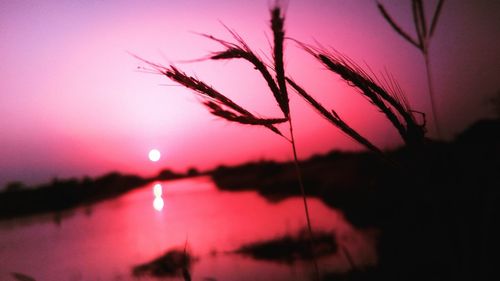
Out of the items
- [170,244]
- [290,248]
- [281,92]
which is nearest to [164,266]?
[170,244]

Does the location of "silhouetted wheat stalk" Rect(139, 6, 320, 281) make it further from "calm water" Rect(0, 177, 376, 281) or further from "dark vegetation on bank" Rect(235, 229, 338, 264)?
"dark vegetation on bank" Rect(235, 229, 338, 264)

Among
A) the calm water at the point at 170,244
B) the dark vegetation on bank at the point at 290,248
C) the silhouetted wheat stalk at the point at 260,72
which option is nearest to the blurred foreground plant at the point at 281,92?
the silhouetted wheat stalk at the point at 260,72

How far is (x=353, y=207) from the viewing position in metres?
12.6

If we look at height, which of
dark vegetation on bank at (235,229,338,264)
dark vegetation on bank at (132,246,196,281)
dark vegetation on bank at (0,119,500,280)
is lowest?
dark vegetation on bank at (235,229,338,264)

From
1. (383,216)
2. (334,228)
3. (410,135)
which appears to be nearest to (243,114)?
(410,135)

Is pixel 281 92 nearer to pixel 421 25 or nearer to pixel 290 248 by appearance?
pixel 421 25

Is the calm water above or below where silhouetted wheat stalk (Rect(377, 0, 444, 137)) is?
below

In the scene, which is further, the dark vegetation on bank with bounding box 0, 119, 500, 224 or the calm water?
the calm water

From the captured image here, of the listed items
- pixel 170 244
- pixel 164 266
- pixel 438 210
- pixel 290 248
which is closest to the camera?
pixel 438 210

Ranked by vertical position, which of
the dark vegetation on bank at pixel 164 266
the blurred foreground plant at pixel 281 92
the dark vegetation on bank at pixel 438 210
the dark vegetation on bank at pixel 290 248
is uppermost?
the blurred foreground plant at pixel 281 92

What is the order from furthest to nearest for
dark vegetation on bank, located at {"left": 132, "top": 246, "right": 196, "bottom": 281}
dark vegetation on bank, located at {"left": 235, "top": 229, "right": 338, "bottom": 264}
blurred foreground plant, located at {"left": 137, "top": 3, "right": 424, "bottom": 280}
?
dark vegetation on bank, located at {"left": 235, "top": 229, "right": 338, "bottom": 264}
dark vegetation on bank, located at {"left": 132, "top": 246, "right": 196, "bottom": 281}
blurred foreground plant, located at {"left": 137, "top": 3, "right": 424, "bottom": 280}

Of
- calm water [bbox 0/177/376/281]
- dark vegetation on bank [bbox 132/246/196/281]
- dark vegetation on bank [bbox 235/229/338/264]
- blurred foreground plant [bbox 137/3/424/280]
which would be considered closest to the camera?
blurred foreground plant [bbox 137/3/424/280]

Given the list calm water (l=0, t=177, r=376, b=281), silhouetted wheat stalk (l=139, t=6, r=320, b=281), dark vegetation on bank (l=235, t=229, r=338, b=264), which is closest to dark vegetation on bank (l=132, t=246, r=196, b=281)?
calm water (l=0, t=177, r=376, b=281)

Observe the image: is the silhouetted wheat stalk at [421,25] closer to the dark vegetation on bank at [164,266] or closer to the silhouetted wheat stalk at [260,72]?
the silhouetted wheat stalk at [260,72]
